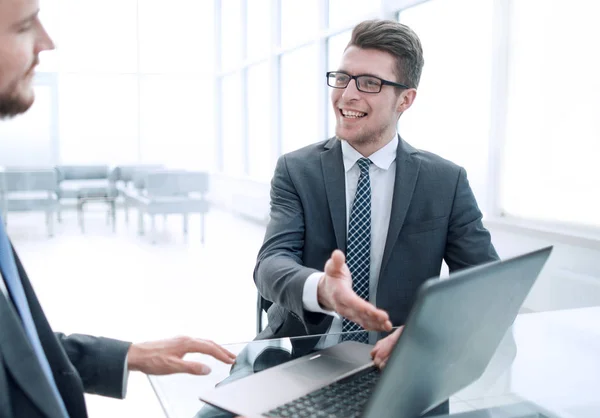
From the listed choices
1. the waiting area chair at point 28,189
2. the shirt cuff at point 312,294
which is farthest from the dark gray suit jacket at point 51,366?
the waiting area chair at point 28,189

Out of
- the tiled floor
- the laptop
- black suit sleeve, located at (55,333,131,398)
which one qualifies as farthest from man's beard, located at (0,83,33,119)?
the tiled floor

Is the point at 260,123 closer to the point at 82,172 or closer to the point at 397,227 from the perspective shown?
the point at 82,172

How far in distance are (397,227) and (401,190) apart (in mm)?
105

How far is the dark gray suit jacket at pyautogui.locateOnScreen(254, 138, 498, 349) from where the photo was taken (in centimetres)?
157

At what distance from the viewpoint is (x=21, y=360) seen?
77 cm

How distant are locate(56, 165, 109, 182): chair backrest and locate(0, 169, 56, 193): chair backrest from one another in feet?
5.16

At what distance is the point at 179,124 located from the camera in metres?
11.4

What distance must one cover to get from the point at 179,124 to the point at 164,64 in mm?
1109

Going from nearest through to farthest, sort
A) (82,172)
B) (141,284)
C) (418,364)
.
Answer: (418,364) → (141,284) → (82,172)

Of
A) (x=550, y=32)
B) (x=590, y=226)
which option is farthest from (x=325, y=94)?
(x=590, y=226)

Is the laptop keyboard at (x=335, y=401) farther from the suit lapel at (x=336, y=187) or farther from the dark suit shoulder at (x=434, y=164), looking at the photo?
the dark suit shoulder at (x=434, y=164)

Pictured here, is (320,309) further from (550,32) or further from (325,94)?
(325,94)

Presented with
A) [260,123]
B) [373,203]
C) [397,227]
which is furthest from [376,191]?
[260,123]

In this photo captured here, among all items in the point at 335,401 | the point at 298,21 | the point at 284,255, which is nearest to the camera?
the point at 335,401
